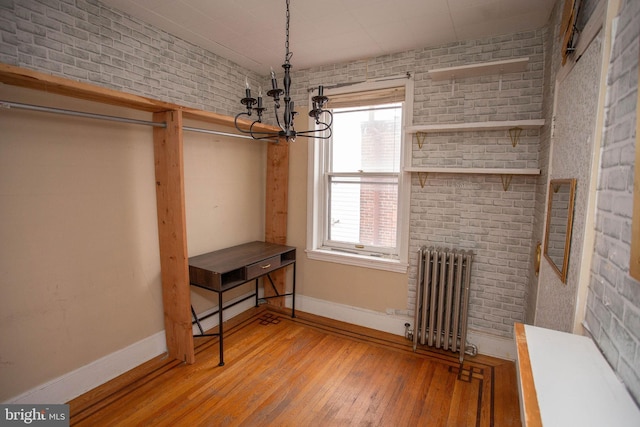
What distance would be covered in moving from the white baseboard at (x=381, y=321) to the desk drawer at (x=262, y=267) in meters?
0.71

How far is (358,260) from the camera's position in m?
3.37

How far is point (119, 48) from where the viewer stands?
2.36 m

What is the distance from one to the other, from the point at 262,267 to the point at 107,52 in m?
2.08

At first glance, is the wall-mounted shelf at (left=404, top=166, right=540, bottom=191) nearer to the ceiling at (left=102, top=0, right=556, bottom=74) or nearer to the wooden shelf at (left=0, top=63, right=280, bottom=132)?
the ceiling at (left=102, top=0, right=556, bottom=74)

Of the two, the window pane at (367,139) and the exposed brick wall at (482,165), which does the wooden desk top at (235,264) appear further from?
the exposed brick wall at (482,165)

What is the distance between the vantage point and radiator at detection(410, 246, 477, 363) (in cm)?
274

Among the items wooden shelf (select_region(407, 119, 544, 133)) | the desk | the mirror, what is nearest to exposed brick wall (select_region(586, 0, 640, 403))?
the mirror

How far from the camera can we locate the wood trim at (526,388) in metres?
0.67

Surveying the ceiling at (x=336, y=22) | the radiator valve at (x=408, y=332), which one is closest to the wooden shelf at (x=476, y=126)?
the ceiling at (x=336, y=22)

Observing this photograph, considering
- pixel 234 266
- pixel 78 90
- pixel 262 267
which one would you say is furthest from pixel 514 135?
pixel 78 90

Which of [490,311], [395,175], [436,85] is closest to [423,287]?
[490,311]

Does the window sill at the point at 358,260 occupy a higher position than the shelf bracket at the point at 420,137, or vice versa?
the shelf bracket at the point at 420,137

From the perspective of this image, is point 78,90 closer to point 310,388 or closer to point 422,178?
point 310,388

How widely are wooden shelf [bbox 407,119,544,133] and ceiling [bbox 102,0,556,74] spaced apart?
2.38 ft
